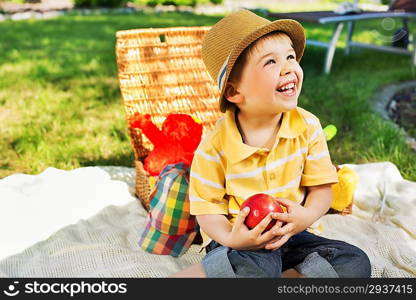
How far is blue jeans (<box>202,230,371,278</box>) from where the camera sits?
1.78 m

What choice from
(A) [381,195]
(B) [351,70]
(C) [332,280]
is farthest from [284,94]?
(B) [351,70]

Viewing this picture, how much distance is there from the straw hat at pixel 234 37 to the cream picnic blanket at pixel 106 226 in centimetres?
75

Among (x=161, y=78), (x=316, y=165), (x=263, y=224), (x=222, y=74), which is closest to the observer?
(x=263, y=224)

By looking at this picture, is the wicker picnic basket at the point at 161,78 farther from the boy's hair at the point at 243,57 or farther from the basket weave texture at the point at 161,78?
the boy's hair at the point at 243,57

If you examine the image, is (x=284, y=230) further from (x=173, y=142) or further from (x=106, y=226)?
(x=106, y=226)

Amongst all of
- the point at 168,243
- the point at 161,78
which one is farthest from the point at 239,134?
the point at 161,78

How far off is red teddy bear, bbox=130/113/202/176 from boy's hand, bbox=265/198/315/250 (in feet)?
2.42

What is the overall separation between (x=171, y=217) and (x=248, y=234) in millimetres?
568

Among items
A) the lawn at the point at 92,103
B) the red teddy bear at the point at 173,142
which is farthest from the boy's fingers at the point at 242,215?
the lawn at the point at 92,103

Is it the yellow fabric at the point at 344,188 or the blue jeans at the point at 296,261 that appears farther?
the yellow fabric at the point at 344,188

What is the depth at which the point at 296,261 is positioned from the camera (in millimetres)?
1930

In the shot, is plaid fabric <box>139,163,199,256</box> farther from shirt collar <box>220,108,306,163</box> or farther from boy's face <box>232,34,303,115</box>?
boy's face <box>232,34,303,115</box>

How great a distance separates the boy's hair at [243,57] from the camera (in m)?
1.74

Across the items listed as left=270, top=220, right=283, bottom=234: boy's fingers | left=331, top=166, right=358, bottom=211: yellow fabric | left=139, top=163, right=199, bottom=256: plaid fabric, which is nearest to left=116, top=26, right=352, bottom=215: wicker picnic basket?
left=139, top=163, right=199, bottom=256: plaid fabric
